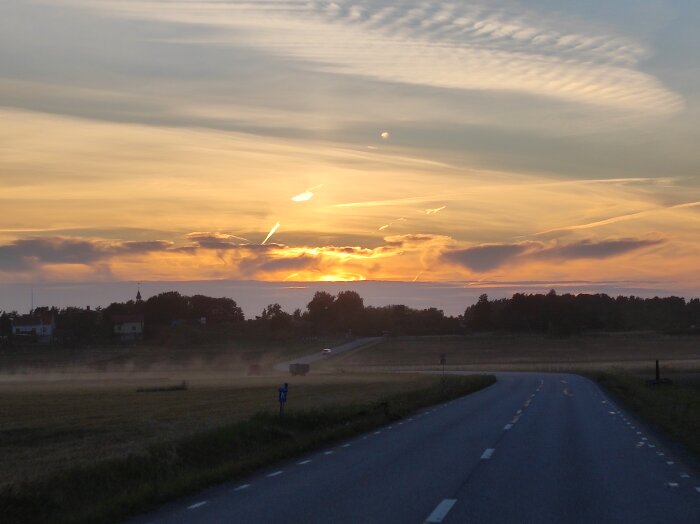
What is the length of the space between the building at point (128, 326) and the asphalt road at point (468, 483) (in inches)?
6385

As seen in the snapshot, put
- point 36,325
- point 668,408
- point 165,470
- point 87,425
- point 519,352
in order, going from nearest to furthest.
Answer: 1. point 165,470
2. point 87,425
3. point 668,408
4. point 519,352
5. point 36,325

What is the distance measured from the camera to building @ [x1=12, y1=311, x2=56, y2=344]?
182125mm

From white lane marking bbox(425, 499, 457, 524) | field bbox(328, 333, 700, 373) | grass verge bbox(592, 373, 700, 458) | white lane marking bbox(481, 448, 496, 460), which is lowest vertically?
grass verge bbox(592, 373, 700, 458)

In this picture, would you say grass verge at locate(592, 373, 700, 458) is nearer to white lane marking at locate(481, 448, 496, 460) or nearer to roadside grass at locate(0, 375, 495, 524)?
white lane marking at locate(481, 448, 496, 460)

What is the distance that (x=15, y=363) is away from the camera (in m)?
121

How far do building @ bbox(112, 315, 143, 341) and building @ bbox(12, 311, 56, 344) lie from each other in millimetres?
11898

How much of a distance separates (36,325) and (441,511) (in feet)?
610

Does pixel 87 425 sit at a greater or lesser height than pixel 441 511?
lesser

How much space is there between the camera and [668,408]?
3669cm

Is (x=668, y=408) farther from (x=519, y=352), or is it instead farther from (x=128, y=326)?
(x=128, y=326)

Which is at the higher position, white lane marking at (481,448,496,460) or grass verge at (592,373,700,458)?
white lane marking at (481,448,496,460)

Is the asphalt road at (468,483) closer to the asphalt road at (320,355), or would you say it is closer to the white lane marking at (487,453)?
the white lane marking at (487,453)

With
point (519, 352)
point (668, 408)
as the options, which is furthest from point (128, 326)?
point (668, 408)

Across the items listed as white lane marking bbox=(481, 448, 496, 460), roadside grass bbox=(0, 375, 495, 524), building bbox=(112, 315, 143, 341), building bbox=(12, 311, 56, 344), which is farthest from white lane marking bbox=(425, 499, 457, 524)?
building bbox=(12, 311, 56, 344)
